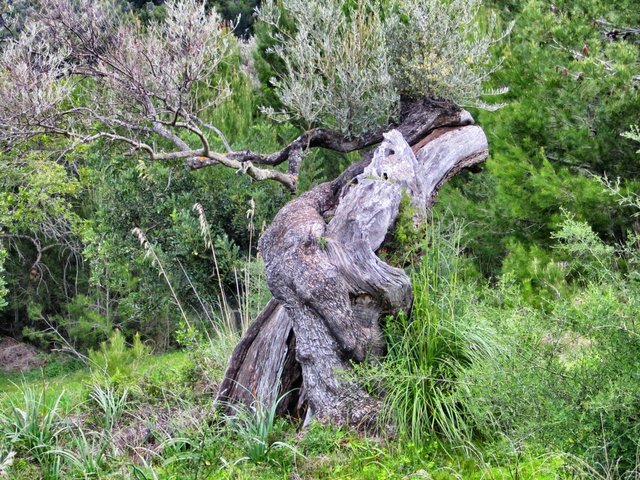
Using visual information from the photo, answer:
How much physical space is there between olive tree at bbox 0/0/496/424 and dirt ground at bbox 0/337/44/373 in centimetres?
1001

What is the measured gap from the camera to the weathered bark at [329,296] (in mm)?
4895

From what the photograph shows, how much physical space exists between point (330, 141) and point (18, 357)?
45.7 ft

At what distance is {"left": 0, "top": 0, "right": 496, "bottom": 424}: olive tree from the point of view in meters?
4.98

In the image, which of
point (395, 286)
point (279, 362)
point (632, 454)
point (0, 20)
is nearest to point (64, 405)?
point (279, 362)

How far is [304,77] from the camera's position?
7719 mm

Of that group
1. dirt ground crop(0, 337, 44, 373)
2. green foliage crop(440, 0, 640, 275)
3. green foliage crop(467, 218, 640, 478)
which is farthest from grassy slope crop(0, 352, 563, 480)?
dirt ground crop(0, 337, 44, 373)

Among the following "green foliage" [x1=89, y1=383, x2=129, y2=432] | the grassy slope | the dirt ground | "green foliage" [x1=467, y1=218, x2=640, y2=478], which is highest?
"green foliage" [x1=467, y1=218, x2=640, y2=478]

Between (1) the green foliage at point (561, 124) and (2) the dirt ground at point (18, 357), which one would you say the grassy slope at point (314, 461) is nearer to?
(1) the green foliage at point (561, 124)

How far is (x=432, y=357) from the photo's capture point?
5.01 m

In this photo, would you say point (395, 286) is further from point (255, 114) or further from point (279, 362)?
point (255, 114)

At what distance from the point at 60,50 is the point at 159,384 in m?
4.96

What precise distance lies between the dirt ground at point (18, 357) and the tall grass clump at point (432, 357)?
14682 millimetres

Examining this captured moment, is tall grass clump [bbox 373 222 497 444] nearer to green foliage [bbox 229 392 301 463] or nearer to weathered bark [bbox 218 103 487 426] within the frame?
weathered bark [bbox 218 103 487 426]

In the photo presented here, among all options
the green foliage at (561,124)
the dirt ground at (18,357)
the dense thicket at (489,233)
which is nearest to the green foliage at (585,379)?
the dense thicket at (489,233)
